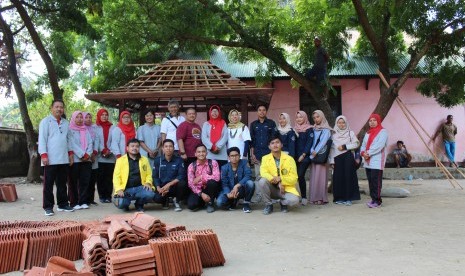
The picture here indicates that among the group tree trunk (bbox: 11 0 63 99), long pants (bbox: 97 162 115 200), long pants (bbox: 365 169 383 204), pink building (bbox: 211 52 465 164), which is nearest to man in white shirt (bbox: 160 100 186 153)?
long pants (bbox: 97 162 115 200)

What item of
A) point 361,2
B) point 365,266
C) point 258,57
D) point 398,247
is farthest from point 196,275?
point 258,57

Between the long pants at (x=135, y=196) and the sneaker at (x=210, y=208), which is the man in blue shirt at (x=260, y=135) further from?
the long pants at (x=135, y=196)

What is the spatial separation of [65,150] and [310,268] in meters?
4.89

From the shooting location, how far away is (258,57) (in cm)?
1334

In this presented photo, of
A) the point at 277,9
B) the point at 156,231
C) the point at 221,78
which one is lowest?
the point at 156,231

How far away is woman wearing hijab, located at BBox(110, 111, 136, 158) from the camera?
8445 millimetres

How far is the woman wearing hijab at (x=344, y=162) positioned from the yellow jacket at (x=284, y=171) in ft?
4.10

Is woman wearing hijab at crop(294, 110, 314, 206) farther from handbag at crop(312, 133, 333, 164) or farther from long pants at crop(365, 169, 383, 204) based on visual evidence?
long pants at crop(365, 169, 383, 204)

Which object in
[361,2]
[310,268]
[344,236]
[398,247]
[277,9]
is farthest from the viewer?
[277,9]

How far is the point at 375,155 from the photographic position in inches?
311

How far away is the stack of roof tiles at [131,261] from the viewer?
348cm

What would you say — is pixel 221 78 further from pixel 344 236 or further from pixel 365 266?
pixel 365 266

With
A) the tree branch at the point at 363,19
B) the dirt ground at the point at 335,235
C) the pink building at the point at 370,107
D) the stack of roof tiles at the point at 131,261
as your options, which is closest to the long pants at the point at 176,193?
the dirt ground at the point at 335,235

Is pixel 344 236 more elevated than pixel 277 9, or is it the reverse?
pixel 277 9
